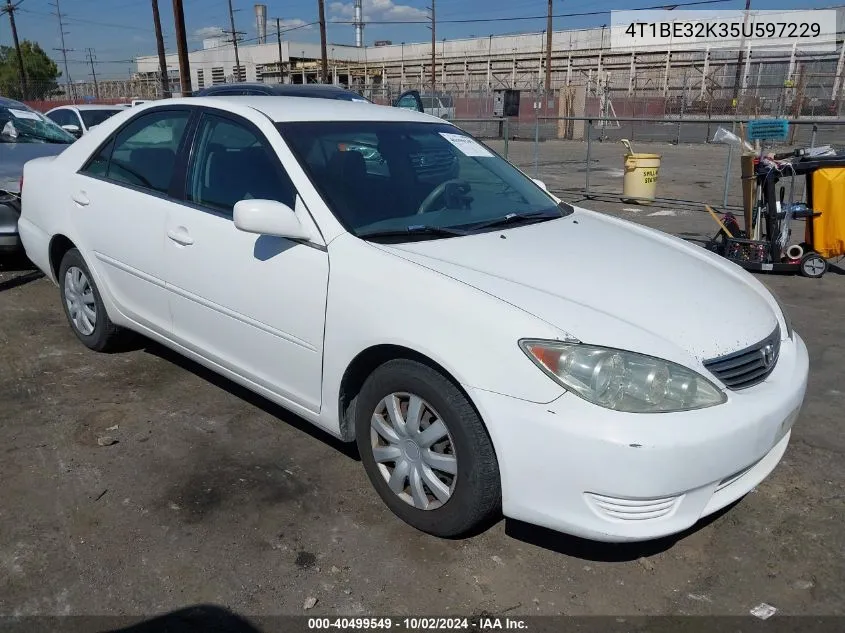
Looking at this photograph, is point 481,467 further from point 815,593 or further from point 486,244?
point 815,593

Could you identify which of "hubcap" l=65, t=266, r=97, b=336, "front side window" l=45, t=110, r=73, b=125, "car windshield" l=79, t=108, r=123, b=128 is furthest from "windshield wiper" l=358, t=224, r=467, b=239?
"front side window" l=45, t=110, r=73, b=125

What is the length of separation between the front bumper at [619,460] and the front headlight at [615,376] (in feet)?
0.14

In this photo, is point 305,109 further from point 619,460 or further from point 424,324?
point 619,460

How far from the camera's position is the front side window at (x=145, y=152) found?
378 cm

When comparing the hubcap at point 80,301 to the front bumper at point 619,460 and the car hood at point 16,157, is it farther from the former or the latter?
the front bumper at point 619,460

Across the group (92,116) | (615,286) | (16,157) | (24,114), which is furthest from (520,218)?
(92,116)

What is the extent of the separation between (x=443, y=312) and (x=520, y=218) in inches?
45.6

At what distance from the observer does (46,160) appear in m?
4.87

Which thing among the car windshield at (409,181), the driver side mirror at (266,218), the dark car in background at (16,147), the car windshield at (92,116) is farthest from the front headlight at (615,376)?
the car windshield at (92,116)

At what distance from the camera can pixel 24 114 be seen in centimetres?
797

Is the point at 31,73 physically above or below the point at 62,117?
above

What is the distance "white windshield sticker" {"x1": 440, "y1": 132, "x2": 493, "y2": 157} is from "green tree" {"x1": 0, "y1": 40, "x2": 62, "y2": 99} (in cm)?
5970

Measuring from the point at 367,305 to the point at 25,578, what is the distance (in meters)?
1.58

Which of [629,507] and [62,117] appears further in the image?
[62,117]
